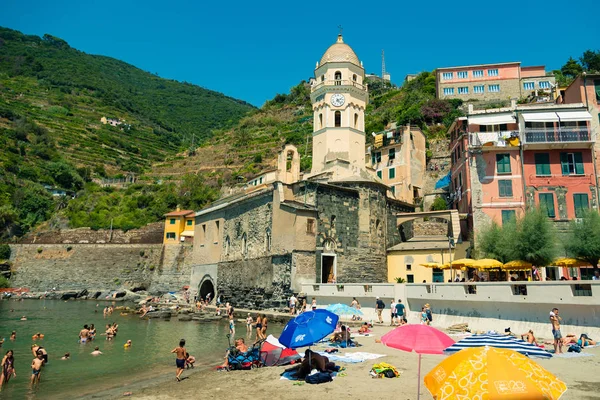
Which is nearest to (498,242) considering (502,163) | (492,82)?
(502,163)

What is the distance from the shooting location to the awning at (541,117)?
2610 cm

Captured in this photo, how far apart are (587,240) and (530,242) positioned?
7.54 feet

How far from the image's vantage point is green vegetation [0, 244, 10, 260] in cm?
5034

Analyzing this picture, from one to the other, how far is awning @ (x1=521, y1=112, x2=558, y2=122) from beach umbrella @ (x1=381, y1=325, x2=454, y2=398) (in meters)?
23.5

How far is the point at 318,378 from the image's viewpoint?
10102mm

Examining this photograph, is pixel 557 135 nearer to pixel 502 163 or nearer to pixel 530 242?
pixel 502 163

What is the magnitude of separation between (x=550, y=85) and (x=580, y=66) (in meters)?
8.70

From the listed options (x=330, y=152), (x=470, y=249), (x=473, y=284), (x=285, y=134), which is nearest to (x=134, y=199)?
(x=285, y=134)

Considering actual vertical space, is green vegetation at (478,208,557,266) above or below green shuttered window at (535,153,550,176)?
below

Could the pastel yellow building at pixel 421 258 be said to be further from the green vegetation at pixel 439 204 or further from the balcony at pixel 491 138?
the balcony at pixel 491 138

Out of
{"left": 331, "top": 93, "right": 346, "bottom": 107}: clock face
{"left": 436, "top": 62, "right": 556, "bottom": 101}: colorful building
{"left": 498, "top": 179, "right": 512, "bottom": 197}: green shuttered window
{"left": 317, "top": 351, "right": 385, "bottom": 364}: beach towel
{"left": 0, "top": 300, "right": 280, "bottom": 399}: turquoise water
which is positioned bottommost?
{"left": 0, "top": 300, "right": 280, "bottom": 399}: turquoise water

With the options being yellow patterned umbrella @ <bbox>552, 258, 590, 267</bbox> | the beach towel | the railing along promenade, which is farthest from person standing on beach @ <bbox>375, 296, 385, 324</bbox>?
yellow patterned umbrella @ <bbox>552, 258, 590, 267</bbox>

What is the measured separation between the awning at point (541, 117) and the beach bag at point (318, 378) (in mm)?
22855

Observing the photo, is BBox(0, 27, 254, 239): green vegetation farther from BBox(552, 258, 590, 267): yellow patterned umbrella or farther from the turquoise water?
BBox(552, 258, 590, 267): yellow patterned umbrella
